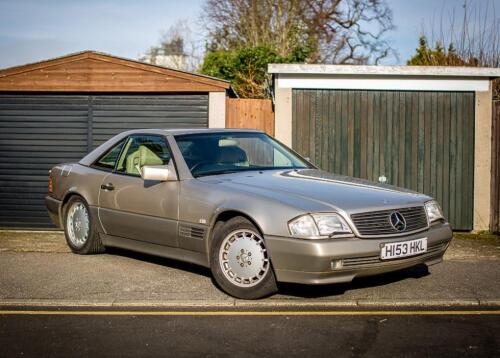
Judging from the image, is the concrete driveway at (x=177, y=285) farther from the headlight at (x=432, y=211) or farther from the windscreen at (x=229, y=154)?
the windscreen at (x=229, y=154)

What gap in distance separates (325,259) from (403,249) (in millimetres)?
801

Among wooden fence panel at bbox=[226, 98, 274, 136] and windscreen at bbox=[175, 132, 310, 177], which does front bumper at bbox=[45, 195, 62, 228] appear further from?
wooden fence panel at bbox=[226, 98, 274, 136]

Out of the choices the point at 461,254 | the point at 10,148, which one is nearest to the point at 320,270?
the point at 461,254

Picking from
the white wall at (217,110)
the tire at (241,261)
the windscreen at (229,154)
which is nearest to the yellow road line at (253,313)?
the tire at (241,261)

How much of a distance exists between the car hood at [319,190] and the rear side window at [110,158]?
5.75 ft

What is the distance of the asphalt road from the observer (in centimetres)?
460

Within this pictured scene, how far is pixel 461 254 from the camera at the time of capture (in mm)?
9016

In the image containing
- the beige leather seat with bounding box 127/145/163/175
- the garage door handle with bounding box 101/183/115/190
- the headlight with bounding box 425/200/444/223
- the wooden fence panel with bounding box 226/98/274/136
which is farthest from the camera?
the wooden fence panel with bounding box 226/98/274/136

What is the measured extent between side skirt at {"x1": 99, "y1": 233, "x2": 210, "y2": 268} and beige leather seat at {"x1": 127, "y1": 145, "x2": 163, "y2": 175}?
760 millimetres

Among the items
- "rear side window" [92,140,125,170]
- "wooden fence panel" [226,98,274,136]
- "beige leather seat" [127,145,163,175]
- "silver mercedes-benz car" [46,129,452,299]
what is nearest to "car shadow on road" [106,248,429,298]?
"silver mercedes-benz car" [46,129,452,299]

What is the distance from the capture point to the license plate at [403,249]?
5828mm

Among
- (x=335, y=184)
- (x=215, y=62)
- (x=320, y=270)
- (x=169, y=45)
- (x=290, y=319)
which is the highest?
(x=169, y=45)

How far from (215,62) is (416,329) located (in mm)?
18727

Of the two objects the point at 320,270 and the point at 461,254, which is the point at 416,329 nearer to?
the point at 320,270
